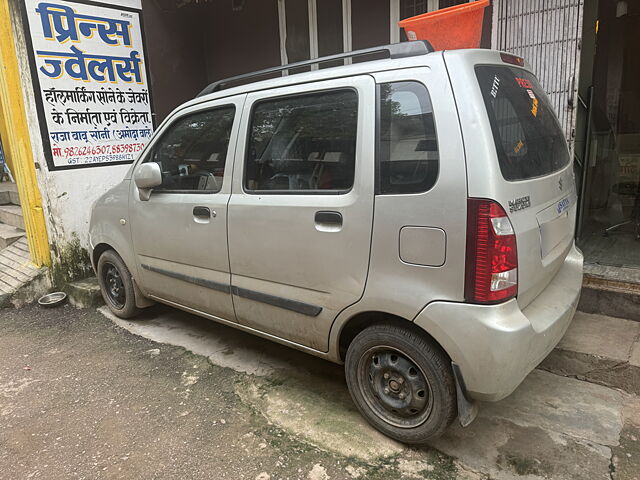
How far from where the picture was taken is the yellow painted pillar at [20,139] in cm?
441

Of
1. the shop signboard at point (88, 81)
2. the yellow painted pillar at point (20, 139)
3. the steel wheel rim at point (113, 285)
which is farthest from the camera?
the shop signboard at point (88, 81)

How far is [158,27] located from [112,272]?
3501 millimetres

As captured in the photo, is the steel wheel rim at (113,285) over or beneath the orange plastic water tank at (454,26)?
beneath

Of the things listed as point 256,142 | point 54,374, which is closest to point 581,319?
point 256,142

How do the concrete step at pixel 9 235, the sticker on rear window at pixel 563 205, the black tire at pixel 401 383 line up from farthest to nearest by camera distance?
the concrete step at pixel 9 235
the sticker on rear window at pixel 563 205
the black tire at pixel 401 383

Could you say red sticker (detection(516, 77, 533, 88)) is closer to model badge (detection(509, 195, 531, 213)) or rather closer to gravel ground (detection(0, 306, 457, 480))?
model badge (detection(509, 195, 531, 213))

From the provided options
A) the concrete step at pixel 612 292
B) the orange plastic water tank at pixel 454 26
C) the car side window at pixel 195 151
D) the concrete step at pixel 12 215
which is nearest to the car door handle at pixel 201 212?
the car side window at pixel 195 151

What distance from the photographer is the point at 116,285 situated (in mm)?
4285

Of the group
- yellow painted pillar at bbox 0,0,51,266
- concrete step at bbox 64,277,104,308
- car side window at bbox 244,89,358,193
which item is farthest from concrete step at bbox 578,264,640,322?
yellow painted pillar at bbox 0,0,51,266

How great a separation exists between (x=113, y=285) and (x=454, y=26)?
363 centimetres

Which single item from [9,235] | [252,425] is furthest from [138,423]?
[9,235]

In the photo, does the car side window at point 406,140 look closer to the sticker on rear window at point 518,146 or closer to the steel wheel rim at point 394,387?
the sticker on rear window at point 518,146

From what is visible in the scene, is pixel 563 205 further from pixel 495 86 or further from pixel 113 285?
pixel 113 285

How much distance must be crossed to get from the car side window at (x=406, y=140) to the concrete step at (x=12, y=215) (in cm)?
585
